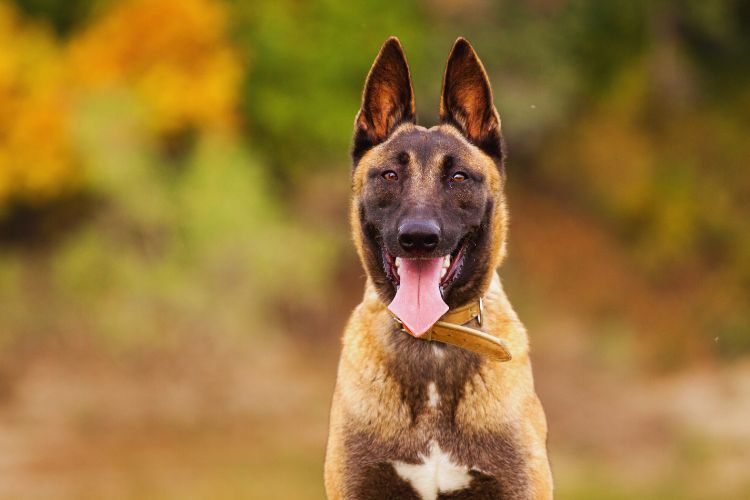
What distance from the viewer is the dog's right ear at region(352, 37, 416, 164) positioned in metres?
4.98

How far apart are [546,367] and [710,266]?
14.2 ft

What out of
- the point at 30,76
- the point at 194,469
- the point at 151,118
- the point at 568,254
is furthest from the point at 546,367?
the point at 30,76

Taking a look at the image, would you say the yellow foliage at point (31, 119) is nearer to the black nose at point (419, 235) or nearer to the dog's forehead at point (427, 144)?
the dog's forehead at point (427, 144)

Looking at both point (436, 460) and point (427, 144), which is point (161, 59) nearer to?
point (427, 144)

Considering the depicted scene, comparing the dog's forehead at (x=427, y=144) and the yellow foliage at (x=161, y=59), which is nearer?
the dog's forehead at (x=427, y=144)

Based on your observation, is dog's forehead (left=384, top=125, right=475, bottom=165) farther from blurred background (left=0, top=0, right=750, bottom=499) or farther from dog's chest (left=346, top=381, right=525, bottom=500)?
blurred background (left=0, top=0, right=750, bottom=499)

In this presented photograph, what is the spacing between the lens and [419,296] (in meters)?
4.68

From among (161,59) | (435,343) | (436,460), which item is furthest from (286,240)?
(436,460)

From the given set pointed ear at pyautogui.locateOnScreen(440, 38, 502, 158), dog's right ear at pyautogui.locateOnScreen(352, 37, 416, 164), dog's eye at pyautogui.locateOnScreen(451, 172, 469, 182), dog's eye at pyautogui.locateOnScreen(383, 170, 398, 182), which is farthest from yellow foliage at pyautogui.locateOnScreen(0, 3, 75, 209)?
dog's eye at pyautogui.locateOnScreen(451, 172, 469, 182)

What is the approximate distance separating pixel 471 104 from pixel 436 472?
1.54 meters

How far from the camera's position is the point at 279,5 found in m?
24.6

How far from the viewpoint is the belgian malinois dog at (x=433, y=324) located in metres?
4.67

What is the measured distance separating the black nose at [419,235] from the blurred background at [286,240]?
48.5 feet

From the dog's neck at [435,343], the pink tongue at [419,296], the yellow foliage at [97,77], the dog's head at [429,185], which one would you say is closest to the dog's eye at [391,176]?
the dog's head at [429,185]
